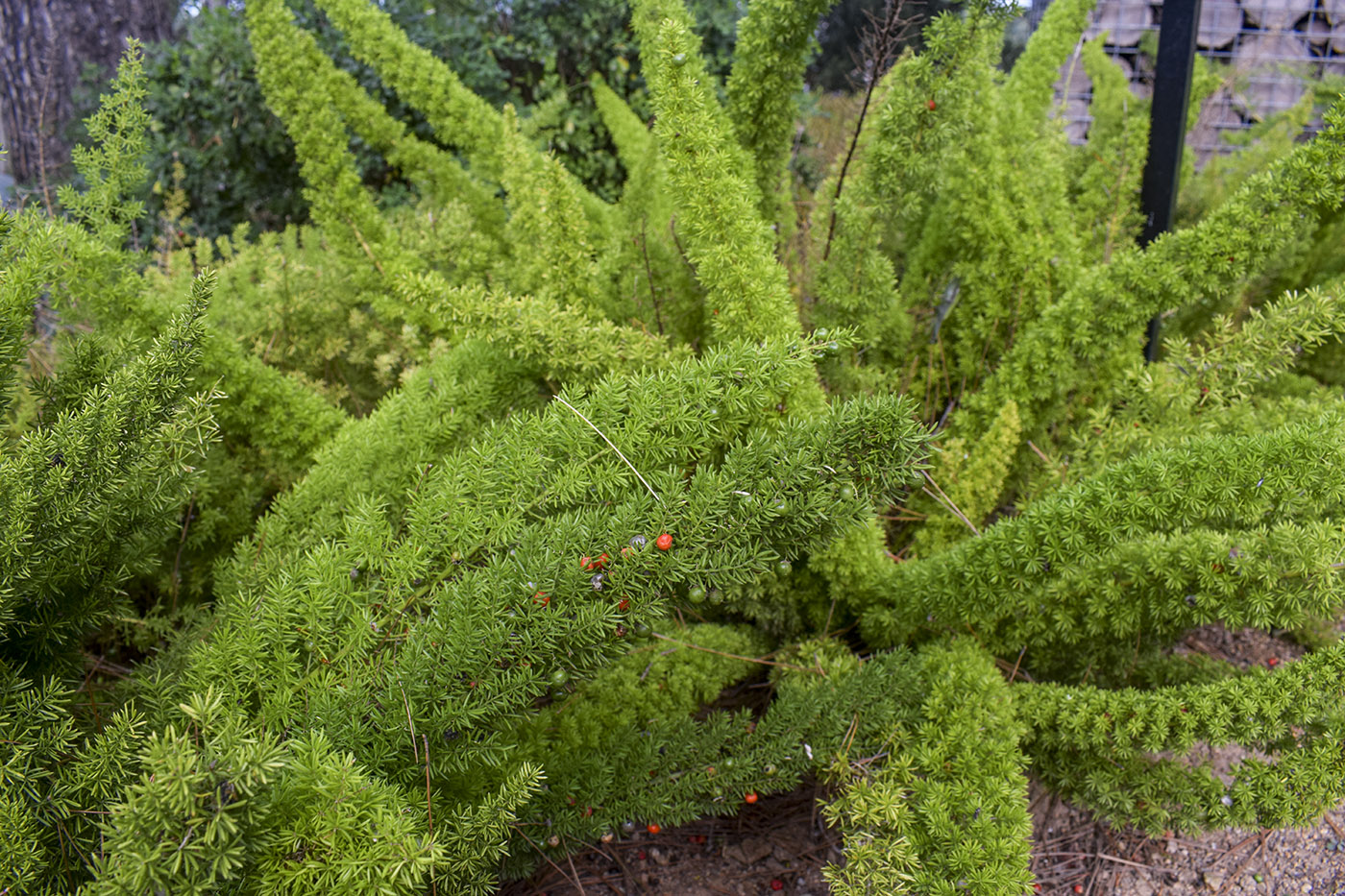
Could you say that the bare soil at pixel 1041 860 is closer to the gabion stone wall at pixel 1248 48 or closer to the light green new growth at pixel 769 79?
the light green new growth at pixel 769 79

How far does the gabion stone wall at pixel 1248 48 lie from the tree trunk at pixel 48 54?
12.8 feet

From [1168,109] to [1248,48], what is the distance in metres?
3.25

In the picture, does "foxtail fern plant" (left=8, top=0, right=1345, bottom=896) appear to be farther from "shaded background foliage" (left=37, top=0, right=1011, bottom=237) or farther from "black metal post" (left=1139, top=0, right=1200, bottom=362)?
"shaded background foliage" (left=37, top=0, right=1011, bottom=237)

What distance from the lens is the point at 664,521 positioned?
2.17ft

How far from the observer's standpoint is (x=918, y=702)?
40.7 inches

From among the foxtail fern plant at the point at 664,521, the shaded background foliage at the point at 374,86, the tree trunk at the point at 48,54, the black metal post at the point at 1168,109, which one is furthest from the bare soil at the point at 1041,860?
the tree trunk at the point at 48,54

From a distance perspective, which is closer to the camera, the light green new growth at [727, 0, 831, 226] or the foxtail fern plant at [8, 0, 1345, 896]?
the foxtail fern plant at [8, 0, 1345, 896]

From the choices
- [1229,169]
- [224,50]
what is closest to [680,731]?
[1229,169]

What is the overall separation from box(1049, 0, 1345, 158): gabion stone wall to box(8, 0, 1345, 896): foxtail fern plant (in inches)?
97.7

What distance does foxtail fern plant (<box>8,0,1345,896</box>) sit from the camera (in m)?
0.65

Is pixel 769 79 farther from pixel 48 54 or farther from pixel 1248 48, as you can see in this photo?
pixel 1248 48

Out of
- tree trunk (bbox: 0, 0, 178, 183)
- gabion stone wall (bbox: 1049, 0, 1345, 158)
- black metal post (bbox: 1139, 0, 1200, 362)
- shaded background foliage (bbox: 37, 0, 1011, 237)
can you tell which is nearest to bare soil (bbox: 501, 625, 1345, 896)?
black metal post (bbox: 1139, 0, 1200, 362)

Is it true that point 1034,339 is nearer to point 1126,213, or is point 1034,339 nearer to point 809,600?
point 809,600

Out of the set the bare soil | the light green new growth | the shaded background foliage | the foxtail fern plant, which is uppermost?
the shaded background foliage
